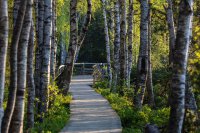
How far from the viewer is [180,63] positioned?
9805mm

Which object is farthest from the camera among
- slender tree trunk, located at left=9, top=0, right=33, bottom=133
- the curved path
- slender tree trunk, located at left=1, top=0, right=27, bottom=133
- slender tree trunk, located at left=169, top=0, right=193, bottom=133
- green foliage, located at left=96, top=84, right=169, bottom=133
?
green foliage, located at left=96, top=84, right=169, bottom=133

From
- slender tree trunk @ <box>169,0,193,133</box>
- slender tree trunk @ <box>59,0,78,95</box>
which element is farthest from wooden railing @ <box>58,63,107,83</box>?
slender tree trunk @ <box>169,0,193,133</box>

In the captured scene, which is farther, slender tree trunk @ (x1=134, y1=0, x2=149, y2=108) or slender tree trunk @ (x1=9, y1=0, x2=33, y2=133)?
slender tree trunk @ (x1=134, y1=0, x2=149, y2=108)

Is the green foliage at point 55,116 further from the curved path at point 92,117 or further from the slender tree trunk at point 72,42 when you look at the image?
the slender tree trunk at point 72,42

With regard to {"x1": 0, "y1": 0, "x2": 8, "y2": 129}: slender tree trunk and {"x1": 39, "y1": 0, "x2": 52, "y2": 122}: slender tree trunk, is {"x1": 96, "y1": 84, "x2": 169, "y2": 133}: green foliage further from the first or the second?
{"x1": 0, "y1": 0, "x2": 8, "y2": 129}: slender tree trunk

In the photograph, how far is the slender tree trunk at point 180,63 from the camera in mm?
9734

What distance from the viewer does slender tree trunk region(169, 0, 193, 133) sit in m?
9.73

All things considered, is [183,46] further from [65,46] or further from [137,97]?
[65,46]

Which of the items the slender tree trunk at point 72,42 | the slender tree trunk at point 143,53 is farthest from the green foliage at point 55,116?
the slender tree trunk at point 143,53

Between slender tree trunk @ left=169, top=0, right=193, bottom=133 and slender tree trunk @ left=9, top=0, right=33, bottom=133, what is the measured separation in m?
3.01

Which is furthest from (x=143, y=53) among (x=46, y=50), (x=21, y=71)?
(x=21, y=71)

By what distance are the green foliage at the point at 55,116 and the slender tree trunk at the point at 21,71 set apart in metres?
2.91

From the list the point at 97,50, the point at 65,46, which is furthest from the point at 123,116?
the point at 97,50

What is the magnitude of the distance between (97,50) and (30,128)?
40.1 meters
